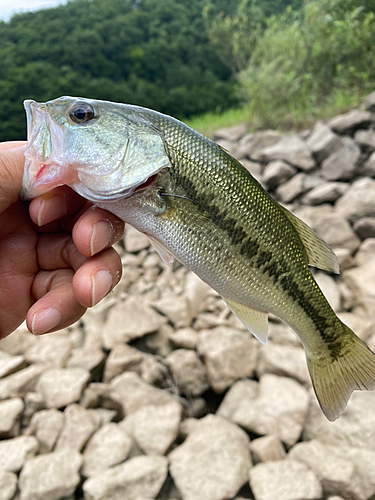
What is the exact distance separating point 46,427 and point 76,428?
9.7 inches

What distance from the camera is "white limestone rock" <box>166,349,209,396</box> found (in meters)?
2.91

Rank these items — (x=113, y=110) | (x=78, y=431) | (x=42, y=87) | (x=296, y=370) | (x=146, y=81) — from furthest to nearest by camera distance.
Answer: (x=146, y=81), (x=42, y=87), (x=296, y=370), (x=78, y=431), (x=113, y=110)

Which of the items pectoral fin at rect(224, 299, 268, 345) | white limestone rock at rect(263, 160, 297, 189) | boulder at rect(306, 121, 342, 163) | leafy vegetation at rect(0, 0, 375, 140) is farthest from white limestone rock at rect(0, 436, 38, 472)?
leafy vegetation at rect(0, 0, 375, 140)

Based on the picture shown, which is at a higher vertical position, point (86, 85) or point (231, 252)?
point (231, 252)

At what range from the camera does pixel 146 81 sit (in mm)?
20734

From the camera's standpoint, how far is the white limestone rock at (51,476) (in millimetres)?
2082

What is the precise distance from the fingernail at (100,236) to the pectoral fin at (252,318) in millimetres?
505

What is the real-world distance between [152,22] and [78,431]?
25.6 meters

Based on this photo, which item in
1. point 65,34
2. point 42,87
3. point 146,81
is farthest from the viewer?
point 146,81

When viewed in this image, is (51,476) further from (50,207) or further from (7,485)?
(50,207)

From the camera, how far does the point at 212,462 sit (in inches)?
84.8

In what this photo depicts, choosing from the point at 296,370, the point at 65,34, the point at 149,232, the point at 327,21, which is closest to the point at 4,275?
the point at 149,232

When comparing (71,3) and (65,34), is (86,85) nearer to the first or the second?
(65,34)

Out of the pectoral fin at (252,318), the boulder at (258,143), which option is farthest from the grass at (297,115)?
the pectoral fin at (252,318)
